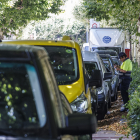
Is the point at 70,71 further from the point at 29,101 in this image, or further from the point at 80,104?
the point at 29,101

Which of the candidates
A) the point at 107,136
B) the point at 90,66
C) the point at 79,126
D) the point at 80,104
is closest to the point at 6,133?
the point at 79,126

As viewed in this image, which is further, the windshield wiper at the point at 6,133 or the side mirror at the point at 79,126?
the side mirror at the point at 79,126

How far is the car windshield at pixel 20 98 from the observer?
7.33 feet

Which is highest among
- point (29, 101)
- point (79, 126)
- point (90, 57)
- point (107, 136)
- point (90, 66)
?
point (29, 101)

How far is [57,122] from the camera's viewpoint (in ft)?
7.63

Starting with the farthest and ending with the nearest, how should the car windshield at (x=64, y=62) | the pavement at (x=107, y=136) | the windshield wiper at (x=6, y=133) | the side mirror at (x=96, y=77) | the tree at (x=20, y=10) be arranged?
the tree at (x=20, y=10) → the pavement at (x=107, y=136) → the side mirror at (x=96, y=77) → the car windshield at (x=64, y=62) → the windshield wiper at (x=6, y=133)

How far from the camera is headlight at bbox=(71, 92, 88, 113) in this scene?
5.23 m

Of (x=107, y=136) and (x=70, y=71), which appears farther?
(x=107, y=136)

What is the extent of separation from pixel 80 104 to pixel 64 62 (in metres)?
0.93

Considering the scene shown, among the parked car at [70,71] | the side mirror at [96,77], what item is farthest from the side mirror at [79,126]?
the side mirror at [96,77]

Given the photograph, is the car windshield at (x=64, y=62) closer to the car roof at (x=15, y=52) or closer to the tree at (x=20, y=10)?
the car roof at (x=15, y=52)

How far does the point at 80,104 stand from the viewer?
5277 millimetres

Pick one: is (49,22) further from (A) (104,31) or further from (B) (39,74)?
(B) (39,74)

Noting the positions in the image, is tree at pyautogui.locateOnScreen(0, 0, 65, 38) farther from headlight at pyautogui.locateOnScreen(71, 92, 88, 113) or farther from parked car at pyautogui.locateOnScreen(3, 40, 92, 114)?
headlight at pyautogui.locateOnScreen(71, 92, 88, 113)
